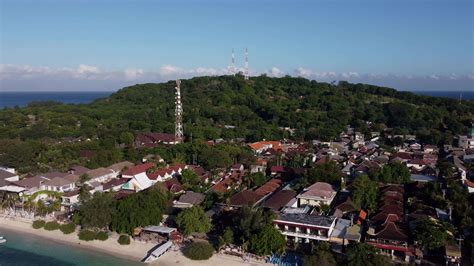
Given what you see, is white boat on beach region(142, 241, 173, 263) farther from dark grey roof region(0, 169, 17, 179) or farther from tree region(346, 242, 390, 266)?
dark grey roof region(0, 169, 17, 179)

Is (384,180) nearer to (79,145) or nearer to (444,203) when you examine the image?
(444,203)

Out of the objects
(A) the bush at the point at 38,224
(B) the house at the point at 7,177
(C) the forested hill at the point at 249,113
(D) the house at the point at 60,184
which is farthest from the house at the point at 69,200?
(C) the forested hill at the point at 249,113

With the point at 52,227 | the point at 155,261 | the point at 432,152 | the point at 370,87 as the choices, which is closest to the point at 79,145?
the point at 52,227

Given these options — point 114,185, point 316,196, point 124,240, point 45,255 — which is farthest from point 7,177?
point 316,196

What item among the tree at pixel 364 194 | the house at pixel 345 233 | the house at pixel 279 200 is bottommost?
the house at pixel 345 233

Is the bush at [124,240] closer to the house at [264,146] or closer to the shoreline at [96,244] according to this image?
the shoreline at [96,244]

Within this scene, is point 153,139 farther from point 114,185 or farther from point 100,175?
point 114,185
